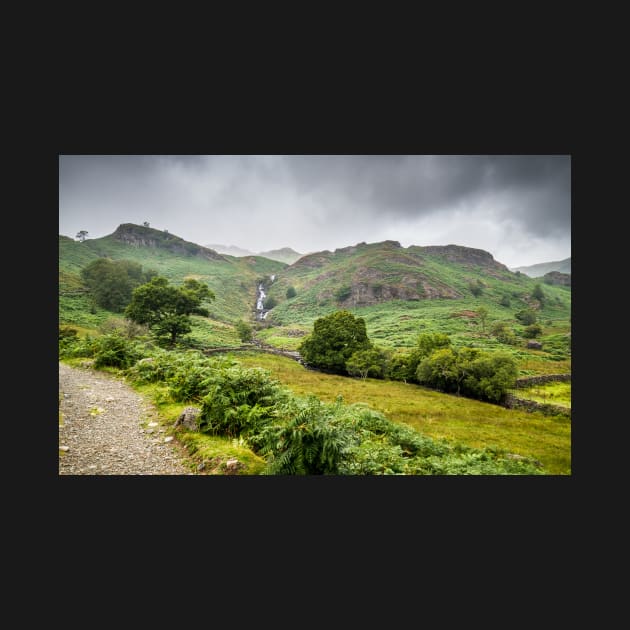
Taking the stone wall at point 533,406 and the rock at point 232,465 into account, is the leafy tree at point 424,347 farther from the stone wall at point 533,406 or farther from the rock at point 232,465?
the rock at point 232,465

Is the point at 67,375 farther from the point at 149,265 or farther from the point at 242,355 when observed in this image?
the point at 242,355

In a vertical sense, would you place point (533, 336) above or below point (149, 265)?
below

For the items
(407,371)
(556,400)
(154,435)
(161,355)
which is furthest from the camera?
(407,371)

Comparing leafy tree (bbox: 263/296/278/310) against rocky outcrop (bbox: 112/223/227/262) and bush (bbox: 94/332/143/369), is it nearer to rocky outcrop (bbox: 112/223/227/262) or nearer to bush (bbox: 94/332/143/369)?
rocky outcrop (bbox: 112/223/227/262)

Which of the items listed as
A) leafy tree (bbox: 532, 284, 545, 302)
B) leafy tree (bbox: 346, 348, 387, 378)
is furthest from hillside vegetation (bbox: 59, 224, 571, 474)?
leafy tree (bbox: 346, 348, 387, 378)

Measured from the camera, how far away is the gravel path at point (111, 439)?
3916 mm

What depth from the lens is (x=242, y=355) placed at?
21297 millimetres

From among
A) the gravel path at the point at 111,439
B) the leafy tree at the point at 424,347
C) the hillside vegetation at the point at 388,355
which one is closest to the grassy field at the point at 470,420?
the hillside vegetation at the point at 388,355

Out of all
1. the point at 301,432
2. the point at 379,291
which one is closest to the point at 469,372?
the point at 301,432

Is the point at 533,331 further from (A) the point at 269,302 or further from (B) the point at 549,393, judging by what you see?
(A) the point at 269,302

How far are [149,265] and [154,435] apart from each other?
1279cm

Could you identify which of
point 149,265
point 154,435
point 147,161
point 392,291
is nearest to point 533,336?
point 392,291

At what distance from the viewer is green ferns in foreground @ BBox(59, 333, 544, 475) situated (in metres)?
3.39

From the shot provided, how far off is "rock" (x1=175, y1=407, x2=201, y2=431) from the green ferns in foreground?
0.09 meters
